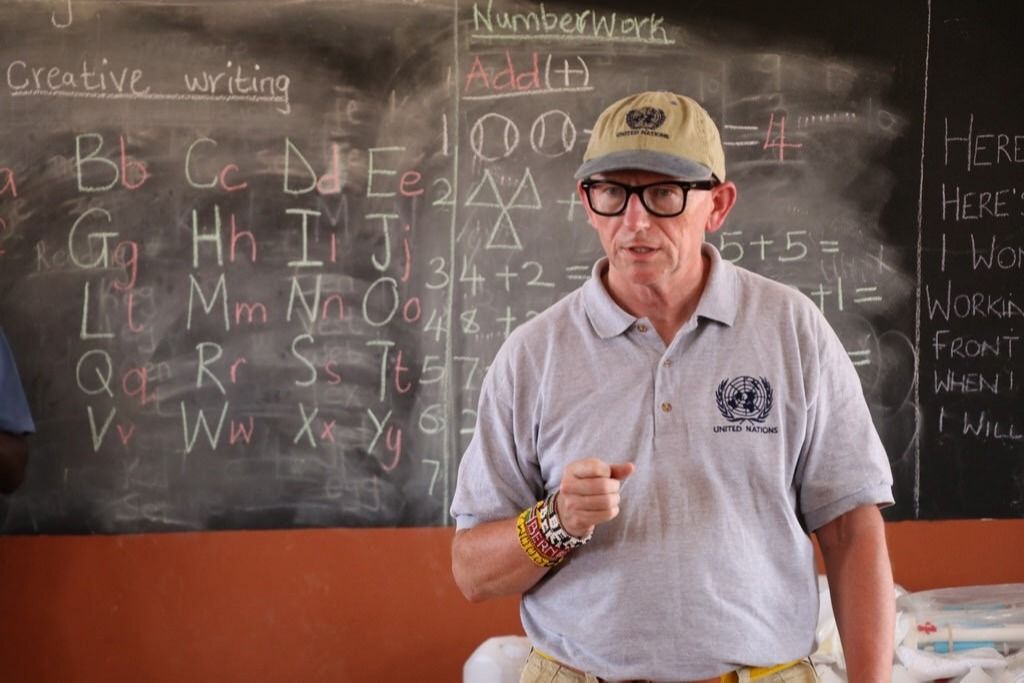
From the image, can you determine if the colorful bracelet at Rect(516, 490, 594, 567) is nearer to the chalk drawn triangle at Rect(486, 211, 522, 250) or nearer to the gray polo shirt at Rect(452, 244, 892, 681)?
the gray polo shirt at Rect(452, 244, 892, 681)

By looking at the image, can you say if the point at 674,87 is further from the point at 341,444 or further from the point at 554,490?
the point at 554,490

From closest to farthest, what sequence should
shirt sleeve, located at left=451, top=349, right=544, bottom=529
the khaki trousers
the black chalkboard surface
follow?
the khaki trousers < shirt sleeve, located at left=451, top=349, right=544, bottom=529 < the black chalkboard surface

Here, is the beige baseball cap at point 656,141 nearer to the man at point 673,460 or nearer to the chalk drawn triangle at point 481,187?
the man at point 673,460

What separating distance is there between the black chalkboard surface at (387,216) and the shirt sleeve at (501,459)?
1.65 meters

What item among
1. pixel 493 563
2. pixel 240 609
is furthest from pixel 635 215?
pixel 240 609

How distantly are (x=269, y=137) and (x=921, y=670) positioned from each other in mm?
2097

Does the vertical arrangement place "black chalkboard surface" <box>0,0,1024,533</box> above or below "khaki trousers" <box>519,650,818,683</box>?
above

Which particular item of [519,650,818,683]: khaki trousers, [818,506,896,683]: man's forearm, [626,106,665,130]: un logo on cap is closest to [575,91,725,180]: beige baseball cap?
[626,106,665,130]: un logo on cap

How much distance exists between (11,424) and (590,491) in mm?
1949

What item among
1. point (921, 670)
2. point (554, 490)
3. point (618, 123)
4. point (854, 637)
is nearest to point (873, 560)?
point (854, 637)

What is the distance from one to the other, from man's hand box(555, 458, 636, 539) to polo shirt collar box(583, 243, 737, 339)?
0.74 ft

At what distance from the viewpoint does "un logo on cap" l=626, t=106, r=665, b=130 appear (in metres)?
1.63

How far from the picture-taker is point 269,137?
3.31m

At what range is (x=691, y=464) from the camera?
1.57 m
